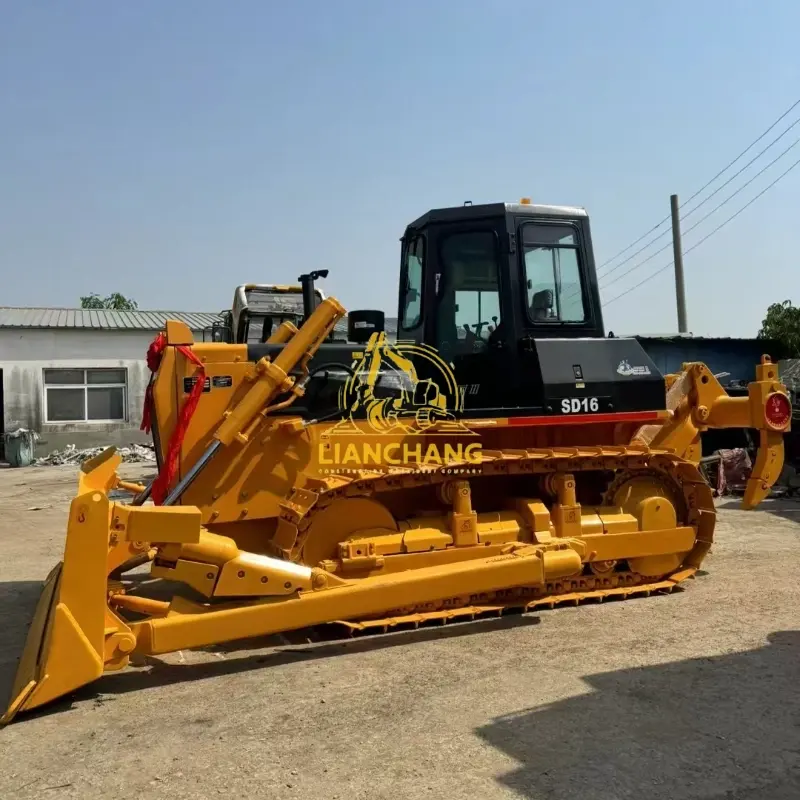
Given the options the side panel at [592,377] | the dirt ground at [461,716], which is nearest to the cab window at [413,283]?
the side panel at [592,377]

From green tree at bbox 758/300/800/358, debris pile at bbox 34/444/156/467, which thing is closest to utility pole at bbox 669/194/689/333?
green tree at bbox 758/300/800/358

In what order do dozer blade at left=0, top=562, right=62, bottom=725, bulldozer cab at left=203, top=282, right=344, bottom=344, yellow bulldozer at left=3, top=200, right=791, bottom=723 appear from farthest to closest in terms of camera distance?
bulldozer cab at left=203, top=282, right=344, bottom=344 → yellow bulldozer at left=3, top=200, right=791, bottom=723 → dozer blade at left=0, top=562, right=62, bottom=725

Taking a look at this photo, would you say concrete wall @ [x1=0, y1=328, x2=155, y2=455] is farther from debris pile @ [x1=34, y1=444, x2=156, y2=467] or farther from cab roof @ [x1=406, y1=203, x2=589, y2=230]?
cab roof @ [x1=406, y1=203, x2=589, y2=230]

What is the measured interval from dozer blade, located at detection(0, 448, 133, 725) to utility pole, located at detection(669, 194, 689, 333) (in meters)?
20.1

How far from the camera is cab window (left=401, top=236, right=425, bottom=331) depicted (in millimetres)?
6629

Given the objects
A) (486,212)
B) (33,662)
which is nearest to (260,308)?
(486,212)

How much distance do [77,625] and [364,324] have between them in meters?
3.28

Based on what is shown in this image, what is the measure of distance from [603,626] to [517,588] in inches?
29.3

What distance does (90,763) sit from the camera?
3.64 metres

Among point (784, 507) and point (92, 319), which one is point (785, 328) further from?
point (92, 319)

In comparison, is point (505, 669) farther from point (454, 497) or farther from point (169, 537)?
point (169, 537)

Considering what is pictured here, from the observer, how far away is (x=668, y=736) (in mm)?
3770

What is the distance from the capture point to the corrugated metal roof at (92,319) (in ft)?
75.7

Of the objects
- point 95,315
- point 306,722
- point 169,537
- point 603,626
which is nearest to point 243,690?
point 306,722
